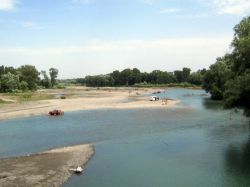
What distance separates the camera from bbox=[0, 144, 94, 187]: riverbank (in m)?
32.4

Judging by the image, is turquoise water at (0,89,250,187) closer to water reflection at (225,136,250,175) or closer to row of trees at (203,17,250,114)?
water reflection at (225,136,250,175)

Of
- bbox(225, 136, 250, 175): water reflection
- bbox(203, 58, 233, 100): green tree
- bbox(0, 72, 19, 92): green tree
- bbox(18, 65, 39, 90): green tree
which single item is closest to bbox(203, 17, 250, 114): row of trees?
bbox(225, 136, 250, 175): water reflection

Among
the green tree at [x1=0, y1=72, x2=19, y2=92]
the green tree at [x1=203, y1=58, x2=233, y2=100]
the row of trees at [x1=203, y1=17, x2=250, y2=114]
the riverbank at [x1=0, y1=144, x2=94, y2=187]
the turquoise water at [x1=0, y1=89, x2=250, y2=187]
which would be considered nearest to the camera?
the riverbank at [x1=0, y1=144, x2=94, y2=187]

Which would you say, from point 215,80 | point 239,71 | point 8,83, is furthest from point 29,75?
point 239,71

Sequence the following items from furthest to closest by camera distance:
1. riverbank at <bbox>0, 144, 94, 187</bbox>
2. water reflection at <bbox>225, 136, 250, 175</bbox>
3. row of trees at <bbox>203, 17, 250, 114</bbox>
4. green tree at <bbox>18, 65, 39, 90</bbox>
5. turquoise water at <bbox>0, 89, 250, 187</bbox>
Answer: green tree at <bbox>18, 65, 39, 90</bbox>
row of trees at <bbox>203, 17, 250, 114</bbox>
water reflection at <bbox>225, 136, 250, 175</bbox>
turquoise water at <bbox>0, 89, 250, 187</bbox>
riverbank at <bbox>0, 144, 94, 187</bbox>

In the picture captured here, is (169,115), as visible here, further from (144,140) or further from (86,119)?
(144,140)

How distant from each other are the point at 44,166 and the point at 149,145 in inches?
584

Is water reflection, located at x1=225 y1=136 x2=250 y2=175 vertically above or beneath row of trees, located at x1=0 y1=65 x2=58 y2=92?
beneath

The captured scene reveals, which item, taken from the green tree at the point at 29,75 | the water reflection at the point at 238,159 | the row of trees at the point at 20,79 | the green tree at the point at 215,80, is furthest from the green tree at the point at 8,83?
the water reflection at the point at 238,159

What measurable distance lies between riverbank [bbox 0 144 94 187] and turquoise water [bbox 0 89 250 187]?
133cm

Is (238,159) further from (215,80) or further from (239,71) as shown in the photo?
(215,80)

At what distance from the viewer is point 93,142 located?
5088 cm

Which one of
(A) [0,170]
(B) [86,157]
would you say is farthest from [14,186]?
(B) [86,157]

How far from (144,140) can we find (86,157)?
1157 centimetres
